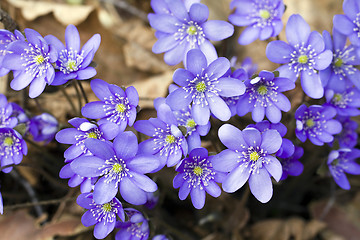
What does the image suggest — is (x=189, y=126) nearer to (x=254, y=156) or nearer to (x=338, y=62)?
(x=254, y=156)

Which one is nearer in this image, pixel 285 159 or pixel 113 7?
pixel 285 159

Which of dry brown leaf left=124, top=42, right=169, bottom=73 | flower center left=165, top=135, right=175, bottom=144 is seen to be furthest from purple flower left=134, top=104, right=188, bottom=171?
dry brown leaf left=124, top=42, right=169, bottom=73

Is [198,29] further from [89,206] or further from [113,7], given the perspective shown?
[113,7]

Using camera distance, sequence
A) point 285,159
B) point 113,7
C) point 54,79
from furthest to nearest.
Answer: point 113,7 < point 285,159 < point 54,79

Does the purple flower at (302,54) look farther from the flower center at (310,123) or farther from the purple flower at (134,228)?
the purple flower at (134,228)

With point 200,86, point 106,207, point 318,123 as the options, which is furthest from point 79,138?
point 318,123

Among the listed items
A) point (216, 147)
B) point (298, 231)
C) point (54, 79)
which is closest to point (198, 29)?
point (216, 147)
